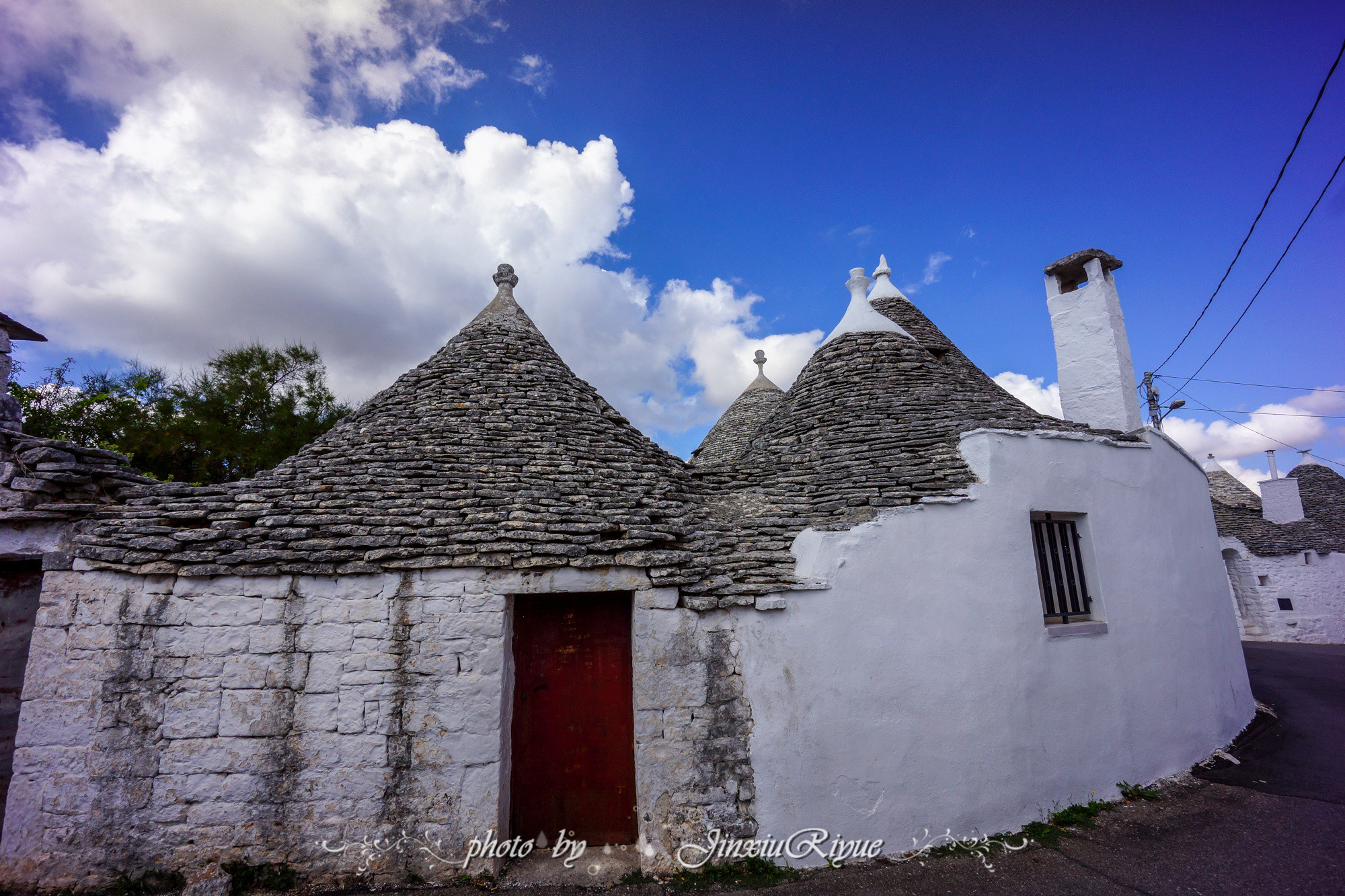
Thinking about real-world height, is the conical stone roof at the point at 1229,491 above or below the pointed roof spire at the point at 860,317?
below

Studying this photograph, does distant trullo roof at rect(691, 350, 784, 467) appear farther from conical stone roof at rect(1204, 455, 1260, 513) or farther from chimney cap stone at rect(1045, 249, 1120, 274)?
conical stone roof at rect(1204, 455, 1260, 513)

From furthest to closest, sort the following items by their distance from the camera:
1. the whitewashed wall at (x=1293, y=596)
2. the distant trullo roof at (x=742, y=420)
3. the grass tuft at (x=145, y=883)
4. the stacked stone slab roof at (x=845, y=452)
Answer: the whitewashed wall at (x=1293, y=596) < the distant trullo roof at (x=742, y=420) < the stacked stone slab roof at (x=845, y=452) < the grass tuft at (x=145, y=883)

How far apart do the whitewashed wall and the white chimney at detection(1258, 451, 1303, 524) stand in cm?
195

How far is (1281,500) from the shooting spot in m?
17.2

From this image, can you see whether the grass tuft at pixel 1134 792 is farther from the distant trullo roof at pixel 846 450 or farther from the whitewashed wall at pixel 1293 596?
the whitewashed wall at pixel 1293 596

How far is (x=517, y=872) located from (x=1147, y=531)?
286 inches

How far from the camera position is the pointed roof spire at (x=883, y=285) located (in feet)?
34.4

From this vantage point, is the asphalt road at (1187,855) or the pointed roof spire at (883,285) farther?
the pointed roof spire at (883,285)

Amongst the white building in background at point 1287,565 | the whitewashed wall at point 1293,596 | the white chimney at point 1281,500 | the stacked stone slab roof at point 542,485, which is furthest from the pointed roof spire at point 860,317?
the white chimney at point 1281,500

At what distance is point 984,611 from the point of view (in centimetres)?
504

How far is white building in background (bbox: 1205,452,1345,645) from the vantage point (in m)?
15.3

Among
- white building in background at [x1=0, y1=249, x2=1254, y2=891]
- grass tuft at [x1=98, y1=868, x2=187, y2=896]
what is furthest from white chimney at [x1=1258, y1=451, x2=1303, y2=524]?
grass tuft at [x1=98, y1=868, x2=187, y2=896]

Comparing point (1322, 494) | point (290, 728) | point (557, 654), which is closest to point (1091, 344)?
point (557, 654)

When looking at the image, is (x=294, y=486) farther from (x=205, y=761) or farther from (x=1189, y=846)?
(x=1189, y=846)
